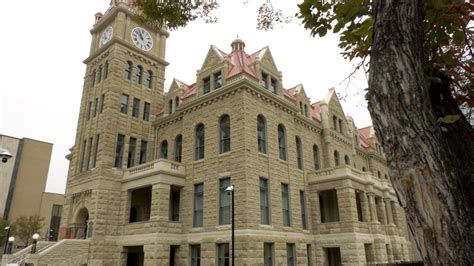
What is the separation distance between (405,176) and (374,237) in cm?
2274

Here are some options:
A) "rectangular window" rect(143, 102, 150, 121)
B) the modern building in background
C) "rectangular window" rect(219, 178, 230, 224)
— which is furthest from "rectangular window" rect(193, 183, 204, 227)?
the modern building in background

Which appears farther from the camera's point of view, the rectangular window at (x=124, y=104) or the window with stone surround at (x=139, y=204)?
the rectangular window at (x=124, y=104)

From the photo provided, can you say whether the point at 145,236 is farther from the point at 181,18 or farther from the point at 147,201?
the point at 181,18

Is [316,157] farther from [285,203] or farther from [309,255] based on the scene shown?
[309,255]

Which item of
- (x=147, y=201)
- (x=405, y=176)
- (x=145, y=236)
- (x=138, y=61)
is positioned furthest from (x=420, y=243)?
(x=138, y=61)

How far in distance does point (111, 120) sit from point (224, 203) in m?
11.1

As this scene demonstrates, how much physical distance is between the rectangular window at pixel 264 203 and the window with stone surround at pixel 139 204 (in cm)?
994

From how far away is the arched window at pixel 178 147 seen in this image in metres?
25.3

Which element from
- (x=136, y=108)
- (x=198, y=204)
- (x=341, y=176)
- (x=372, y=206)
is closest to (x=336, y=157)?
(x=372, y=206)

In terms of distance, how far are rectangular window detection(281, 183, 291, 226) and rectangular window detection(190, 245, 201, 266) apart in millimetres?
5739

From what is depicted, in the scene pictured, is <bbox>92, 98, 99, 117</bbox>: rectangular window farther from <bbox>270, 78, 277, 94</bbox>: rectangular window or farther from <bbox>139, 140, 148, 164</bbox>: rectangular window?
<bbox>270, 78, 277, 94</bbox>: rectangular window

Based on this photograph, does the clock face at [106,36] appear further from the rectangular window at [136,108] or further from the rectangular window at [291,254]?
the rectangular window at [291,254]

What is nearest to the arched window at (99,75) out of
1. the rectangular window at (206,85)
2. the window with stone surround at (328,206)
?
the rectangular window at (206,85)

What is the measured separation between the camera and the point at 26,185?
204ft
